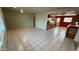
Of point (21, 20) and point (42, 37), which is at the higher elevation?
point (21, 20)

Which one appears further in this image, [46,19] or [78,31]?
[46,19]

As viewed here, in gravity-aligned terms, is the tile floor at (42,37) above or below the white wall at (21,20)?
below

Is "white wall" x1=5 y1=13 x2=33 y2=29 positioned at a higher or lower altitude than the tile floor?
higher

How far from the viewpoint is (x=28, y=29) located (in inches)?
32.4

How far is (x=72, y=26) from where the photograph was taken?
0.74 metres
